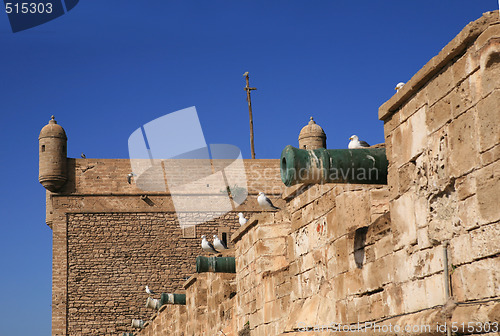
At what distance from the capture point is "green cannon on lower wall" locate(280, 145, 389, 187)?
5.27 metres

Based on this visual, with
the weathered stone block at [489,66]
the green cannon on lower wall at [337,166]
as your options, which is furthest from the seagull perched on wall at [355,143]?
the weathered stone block at [489,66]

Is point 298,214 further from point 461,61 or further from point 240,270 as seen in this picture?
point 461,61

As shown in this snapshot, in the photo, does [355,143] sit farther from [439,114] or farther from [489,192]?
[489,192]

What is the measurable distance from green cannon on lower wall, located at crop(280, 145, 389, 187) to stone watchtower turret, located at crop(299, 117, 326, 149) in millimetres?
21326

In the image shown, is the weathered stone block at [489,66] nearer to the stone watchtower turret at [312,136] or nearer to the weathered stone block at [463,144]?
the weathered stone block at [463,144]

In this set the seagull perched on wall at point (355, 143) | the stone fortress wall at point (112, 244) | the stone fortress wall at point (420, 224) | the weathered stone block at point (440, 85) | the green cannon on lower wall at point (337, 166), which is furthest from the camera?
the stone fortress wall at point (112, 244)

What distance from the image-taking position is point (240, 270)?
8.94m

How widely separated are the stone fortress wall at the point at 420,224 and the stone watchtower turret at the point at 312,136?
19.7 meters

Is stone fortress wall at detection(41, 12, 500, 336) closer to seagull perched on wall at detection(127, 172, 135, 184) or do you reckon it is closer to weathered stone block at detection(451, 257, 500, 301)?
weathered stone block at detection(451, 257, 500, 301)

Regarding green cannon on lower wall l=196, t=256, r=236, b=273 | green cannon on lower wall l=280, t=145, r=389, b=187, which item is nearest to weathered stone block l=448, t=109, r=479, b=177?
green cannon on lower wall l=280, t=145, r=389, b=187

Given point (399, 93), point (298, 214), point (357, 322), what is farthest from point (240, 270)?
point (399, 93)

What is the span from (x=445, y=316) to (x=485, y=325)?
365 mm

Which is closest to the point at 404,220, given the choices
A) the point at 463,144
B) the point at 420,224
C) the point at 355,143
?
the point at 420,224

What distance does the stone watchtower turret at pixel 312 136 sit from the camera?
26.8 m
